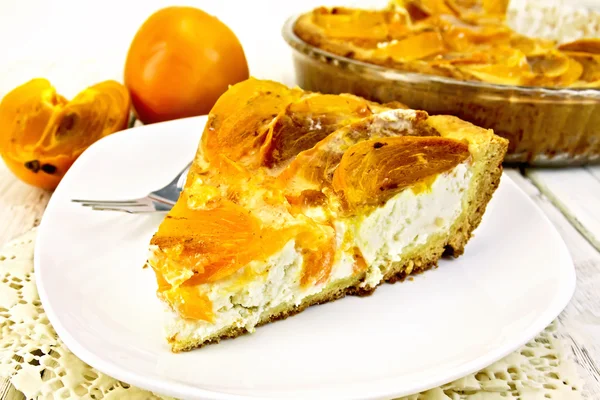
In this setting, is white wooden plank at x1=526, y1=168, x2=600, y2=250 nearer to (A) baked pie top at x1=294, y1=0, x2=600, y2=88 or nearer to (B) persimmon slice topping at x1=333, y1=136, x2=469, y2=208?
(A) baked pie top at x1=294, y1=0, x2=600, y2=88

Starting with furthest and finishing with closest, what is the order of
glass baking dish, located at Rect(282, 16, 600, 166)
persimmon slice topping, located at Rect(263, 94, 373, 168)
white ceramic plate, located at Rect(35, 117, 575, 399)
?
1. glass baking dish, located at Rect(282, 16, 600, 166)
2. persimmon slice topping, located at Rect(263, 94, 373, 168)
3. white ceramic plate, located at Rect(35, 117, 575, 399)

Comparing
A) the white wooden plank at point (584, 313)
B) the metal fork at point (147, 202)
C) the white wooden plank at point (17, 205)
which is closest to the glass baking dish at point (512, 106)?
the white wooden plank at point (584, 313)

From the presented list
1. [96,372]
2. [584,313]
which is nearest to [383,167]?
[584,313]

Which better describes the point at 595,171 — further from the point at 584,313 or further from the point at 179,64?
the point at 179,64

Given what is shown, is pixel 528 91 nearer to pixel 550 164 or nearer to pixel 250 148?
pixel 550 164

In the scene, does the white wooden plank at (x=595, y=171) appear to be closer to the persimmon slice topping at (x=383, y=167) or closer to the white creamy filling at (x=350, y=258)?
the white creamy filling at (x=350, y=258)

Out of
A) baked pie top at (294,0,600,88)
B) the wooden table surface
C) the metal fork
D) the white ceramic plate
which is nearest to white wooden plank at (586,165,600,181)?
the wooden table surface
